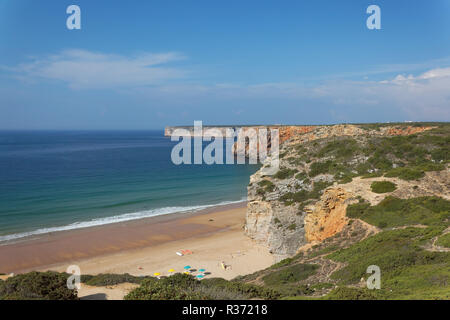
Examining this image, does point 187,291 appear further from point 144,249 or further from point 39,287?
point 144,249

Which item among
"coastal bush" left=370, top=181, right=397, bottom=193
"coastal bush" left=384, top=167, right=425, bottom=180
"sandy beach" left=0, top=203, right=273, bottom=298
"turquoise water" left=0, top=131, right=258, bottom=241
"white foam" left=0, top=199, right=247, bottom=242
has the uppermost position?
"coastal bush" left=384, top=167, right=425, bottom=180

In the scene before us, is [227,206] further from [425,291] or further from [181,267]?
[425,291]

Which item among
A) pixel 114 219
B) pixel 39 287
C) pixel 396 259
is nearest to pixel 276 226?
pixel 396 259

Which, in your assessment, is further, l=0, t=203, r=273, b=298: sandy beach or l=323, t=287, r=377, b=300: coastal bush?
l=0, t=203, r=273, b=298: sandy beach

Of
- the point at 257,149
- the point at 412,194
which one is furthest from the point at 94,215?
the point at 257,149

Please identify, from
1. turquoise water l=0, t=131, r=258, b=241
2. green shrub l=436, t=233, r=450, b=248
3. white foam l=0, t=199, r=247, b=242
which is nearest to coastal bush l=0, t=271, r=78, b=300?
green shrub l=436, t=233, r=450, b=248

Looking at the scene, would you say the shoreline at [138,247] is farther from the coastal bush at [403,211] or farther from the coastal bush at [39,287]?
the coastal bush at [39,287]

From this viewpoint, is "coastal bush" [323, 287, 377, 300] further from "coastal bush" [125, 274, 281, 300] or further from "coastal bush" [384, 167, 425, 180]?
"coastal bush" [384, 167, 425, 180]
